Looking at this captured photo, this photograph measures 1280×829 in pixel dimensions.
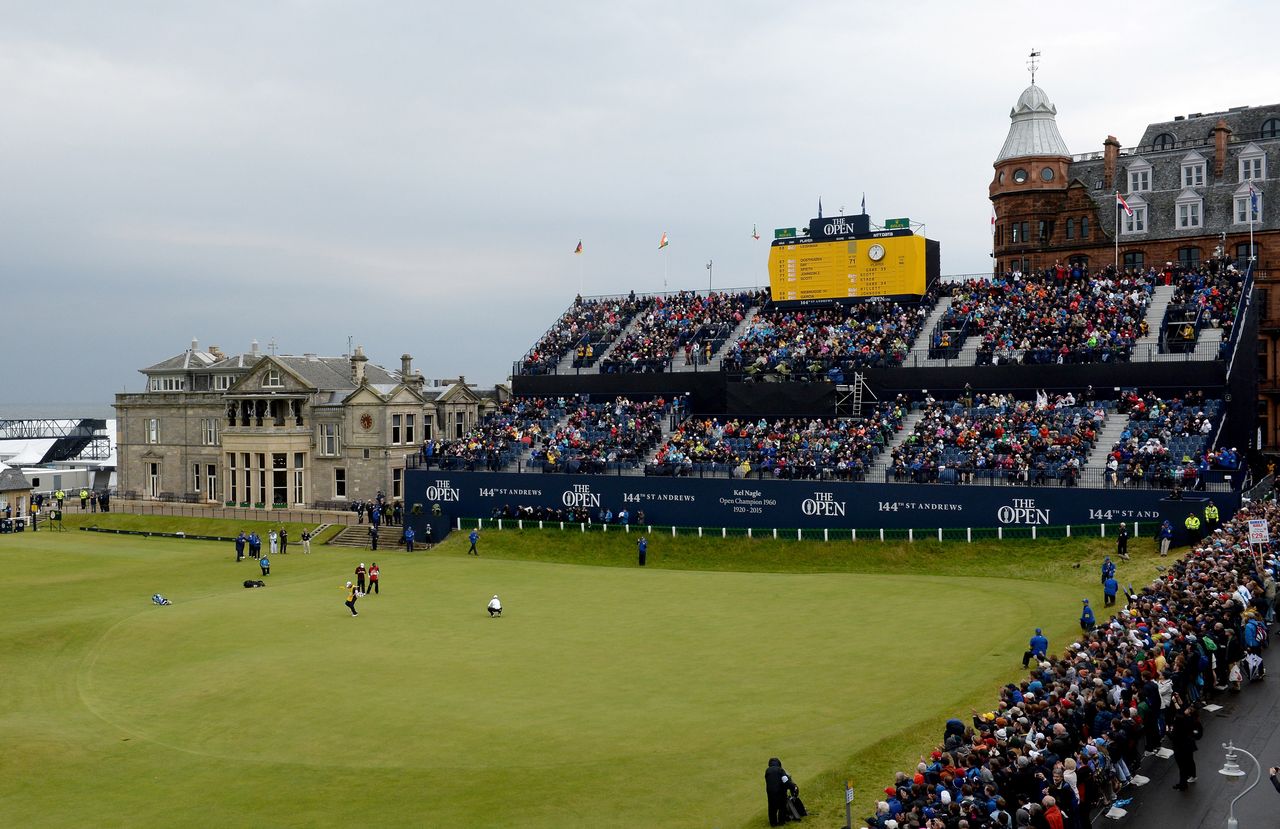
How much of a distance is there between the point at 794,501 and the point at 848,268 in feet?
60.3

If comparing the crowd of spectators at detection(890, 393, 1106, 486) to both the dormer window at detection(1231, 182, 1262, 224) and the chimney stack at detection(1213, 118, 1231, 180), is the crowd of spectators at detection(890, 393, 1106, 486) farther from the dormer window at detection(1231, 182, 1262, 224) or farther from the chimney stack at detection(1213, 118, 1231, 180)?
the chimney stack at detection(1213, 118, 1231, 180)

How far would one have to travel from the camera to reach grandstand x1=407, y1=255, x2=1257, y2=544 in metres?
47.8

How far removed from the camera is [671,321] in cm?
7062

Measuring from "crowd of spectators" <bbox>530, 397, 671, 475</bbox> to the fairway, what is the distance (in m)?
13.4

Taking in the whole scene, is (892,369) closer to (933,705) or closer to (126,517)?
(933,705)

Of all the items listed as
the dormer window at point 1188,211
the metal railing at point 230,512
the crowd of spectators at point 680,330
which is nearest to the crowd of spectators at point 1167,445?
the crowd of spectators at point 680,330

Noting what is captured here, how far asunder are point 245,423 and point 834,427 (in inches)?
1650

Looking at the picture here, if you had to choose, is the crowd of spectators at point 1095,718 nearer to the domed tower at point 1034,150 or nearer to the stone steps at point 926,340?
the stone steps at point 926,340

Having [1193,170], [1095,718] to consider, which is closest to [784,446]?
[1095,718]

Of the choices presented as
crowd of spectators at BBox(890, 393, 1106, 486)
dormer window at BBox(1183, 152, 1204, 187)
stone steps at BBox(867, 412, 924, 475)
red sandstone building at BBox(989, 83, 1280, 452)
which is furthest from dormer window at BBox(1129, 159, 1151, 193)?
stone steps at BBox(867, 412, 924, 475)

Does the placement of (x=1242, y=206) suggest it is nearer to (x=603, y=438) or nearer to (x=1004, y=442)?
(x=1004, y=442)

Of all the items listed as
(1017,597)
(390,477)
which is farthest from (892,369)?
(390,477)

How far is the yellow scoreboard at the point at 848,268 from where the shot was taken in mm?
63469

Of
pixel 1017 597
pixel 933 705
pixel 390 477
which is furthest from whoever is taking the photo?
pixel 390 477
